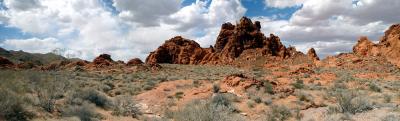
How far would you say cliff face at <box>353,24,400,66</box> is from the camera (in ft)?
194

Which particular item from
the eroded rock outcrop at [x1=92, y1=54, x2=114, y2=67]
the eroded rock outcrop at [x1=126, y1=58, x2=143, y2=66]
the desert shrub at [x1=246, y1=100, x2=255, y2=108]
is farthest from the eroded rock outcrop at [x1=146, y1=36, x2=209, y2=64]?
the desert shrub at [x1=246, y1=100, x2=255, y2=108]

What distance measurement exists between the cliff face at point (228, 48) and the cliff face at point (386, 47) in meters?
13.6

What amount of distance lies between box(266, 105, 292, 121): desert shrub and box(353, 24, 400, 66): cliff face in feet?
151

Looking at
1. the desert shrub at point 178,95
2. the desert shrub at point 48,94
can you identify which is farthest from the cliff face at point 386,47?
the desert shrub at point 48,94

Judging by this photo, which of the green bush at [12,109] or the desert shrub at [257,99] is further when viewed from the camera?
the desert shrub at [257,99]

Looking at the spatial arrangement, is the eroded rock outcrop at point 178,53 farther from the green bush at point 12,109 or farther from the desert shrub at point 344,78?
the green bush at point 12,109

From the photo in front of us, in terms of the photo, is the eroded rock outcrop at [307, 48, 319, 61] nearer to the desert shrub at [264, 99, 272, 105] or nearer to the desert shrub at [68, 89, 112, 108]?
the desert shrub at [264, 99, 272, 105]

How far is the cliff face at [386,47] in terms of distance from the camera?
59.1 m

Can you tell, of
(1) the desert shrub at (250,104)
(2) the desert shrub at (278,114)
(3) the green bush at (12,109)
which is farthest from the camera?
(1) the desert shrub at (250,104)

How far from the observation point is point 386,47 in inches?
2454

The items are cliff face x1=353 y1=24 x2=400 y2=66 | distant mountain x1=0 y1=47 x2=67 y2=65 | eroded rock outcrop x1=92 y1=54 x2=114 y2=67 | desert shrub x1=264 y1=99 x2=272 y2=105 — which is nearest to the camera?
desert shrub x1=264 y1=99 x2=272 y2=105

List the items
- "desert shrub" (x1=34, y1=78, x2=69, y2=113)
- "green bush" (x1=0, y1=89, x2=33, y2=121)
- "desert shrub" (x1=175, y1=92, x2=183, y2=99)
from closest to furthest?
1. "green bush" (x1=0, y1=89, x2=33, y2=121)
2. "desert shrub" (x1=34, y1=78, x2=69, y2=113)
3. "desert shrub" (x1=175, y1=92, x2=183, y2=99)

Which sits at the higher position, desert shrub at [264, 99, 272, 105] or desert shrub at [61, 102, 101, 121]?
desert shrub at [61, 102, 101, 121]

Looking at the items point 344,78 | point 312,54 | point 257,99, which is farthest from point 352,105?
point 312,54
